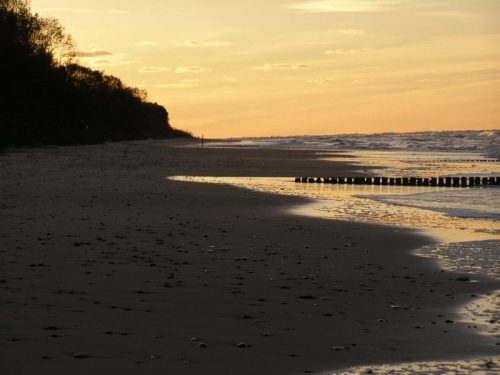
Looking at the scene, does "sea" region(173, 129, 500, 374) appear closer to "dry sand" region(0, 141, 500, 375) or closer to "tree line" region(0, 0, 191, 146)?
"dry sand" region(0, 141, 500, 375)

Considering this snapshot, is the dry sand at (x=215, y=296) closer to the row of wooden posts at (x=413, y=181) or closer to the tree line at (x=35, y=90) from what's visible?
the row of wooden posts at (x=413, y=181)

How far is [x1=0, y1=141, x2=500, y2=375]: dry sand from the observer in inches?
275

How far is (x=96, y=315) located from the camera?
8.09 metres

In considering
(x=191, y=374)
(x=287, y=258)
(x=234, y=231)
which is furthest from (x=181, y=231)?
(x=191, y=374)

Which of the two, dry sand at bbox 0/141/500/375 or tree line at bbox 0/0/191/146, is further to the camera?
tree line at bbox 0/0/191/146

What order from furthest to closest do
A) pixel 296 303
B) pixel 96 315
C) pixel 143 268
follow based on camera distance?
pixel 143 268, pixel 296 303, pixel 96 315

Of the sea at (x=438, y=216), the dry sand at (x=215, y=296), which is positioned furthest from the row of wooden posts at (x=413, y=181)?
Answer: the dry sand at (x=215, y=296)

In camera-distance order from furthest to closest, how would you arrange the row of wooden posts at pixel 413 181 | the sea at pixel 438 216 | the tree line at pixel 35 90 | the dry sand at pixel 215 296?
the tree line at pixel 35 90 < the row of wooden posts at pixel 413 181 < the sea at pixel 438 216 < the dry sand at pixel 215 296

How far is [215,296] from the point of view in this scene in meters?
9.56

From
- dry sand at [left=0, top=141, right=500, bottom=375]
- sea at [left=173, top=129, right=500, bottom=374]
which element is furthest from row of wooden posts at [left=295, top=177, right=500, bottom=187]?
dry sand at [left=0, top=141, right=500, bottom=375]

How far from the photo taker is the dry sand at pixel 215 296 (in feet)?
22.9

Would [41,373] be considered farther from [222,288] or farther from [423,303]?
[423,303]

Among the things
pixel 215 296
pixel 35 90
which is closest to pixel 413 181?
pixel 215 296

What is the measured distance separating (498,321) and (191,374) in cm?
415
